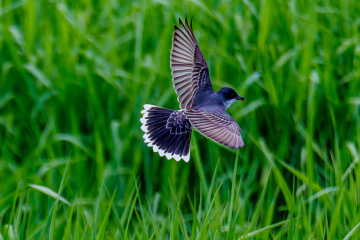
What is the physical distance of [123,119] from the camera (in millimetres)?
3021

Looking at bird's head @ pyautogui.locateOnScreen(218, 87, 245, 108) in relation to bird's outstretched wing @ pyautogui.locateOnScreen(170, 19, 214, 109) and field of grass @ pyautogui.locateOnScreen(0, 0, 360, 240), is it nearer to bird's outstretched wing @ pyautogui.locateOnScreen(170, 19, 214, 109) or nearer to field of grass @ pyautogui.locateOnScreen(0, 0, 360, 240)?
bird's outstretched wing @ pyautogui.locateOnScreen(170, 19, 214, 109)

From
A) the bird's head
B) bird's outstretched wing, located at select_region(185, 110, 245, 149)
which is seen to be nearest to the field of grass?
the bird's head

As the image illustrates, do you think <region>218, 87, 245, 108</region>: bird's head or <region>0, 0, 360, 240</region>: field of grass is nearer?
<region>218, 87, 245, 108</region>: bird's head

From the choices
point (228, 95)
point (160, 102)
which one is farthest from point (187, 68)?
point (160, 102)

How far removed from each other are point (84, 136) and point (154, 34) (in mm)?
917

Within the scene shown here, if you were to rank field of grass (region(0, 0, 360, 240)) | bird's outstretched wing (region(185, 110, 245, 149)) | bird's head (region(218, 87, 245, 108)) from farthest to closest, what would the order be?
field of grass (region(0, 0, 360, 240))
bird's head (region(218, 87, 245, 108))
bird's outstretched wing (region(185, 110, 245, 149))

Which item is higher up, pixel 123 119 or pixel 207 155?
pixel 123 119

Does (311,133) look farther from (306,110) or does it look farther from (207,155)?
(207,155)

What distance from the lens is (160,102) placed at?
290 cm

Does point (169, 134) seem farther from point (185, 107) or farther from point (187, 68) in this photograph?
point (187, 68)

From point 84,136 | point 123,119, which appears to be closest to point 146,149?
point 123,119

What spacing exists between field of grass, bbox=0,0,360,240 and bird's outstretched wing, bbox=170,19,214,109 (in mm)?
957

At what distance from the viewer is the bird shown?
1.53 metres

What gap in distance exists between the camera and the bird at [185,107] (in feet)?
5.03
